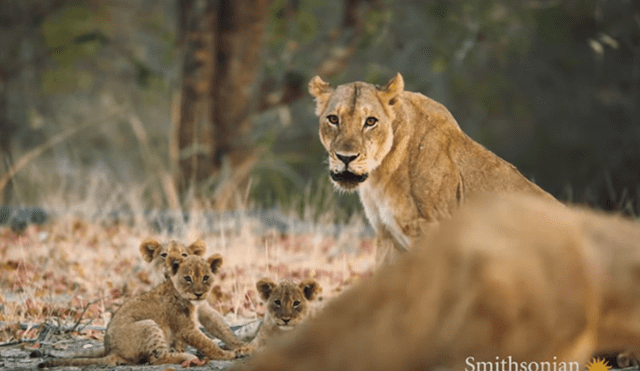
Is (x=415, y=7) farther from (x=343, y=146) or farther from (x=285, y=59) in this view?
(x=343, y=146)

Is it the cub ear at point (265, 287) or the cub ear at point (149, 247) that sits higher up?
the cub ear at point (149, 247)

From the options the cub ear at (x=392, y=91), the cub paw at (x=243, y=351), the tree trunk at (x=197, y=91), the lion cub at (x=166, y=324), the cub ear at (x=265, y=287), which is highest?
the tree trunk at (x=197, y=91)

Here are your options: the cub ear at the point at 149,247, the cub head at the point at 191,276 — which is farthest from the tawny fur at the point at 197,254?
the cub head at the point at 191,276

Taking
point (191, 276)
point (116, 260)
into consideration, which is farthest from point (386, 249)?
point (116, 260)

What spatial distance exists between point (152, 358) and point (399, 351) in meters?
1.93

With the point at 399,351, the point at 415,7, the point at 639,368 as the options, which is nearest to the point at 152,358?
the point at 399,351

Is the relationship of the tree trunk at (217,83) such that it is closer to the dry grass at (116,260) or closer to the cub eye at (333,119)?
the dry grass at (116,260)

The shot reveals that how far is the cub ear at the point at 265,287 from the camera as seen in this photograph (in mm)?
4129

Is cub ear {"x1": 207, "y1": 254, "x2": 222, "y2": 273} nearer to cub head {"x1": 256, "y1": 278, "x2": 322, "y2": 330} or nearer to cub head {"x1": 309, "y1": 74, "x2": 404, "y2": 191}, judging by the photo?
cub head {"x1": 256, "y1": 278, "x2": 322, "y2": 330}

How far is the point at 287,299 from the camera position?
406 centimetres

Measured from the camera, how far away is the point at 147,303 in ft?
13.1

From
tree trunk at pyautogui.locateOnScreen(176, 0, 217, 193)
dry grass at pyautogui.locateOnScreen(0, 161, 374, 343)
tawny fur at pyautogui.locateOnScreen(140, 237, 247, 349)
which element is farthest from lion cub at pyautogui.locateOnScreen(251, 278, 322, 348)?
tree trunk at pyautogui.locateOnScreen(176, 0, 217, 193)

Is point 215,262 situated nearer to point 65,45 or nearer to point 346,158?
point 346,158

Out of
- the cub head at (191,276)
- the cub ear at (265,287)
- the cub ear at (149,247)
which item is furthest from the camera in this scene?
the cub ear at (149,247)
